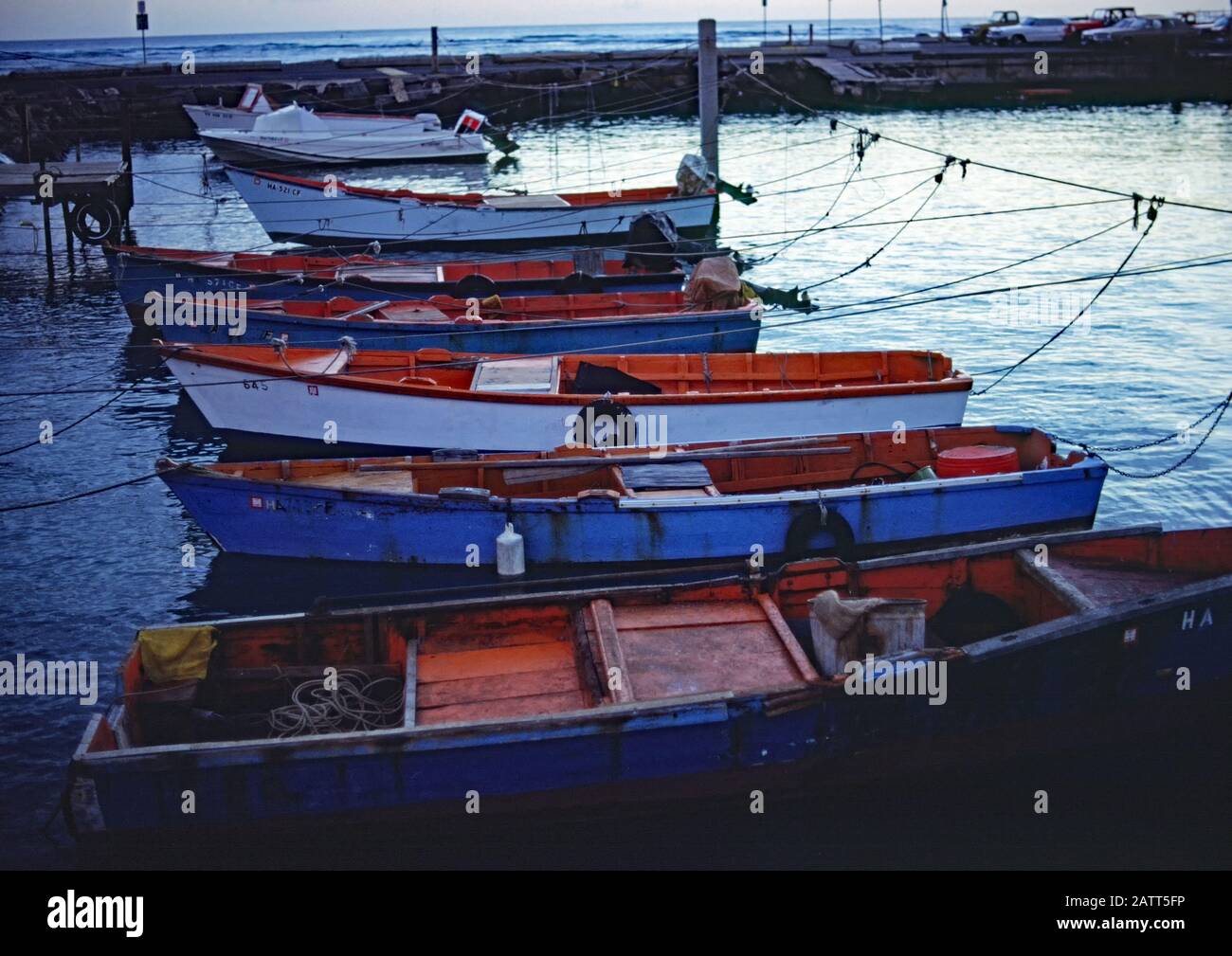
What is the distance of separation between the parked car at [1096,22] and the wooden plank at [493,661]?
3007 inches

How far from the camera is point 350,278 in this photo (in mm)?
20703

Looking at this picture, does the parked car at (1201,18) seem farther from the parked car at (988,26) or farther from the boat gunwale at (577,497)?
the boat gunwale at (577,497)

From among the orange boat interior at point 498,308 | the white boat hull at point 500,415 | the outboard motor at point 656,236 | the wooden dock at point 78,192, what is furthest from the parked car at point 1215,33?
the white boat hull at point 500,415

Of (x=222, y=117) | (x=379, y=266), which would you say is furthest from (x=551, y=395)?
(x=222, y=117)

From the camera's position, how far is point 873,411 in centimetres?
1502

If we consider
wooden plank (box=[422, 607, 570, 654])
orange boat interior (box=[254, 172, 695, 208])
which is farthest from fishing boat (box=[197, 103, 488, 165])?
wooden plank (box=[422, 607, 570, 654])

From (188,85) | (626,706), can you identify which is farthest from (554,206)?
(188,85)

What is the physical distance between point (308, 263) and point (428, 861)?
1580 cm

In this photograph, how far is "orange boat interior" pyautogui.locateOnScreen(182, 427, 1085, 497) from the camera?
12977mm

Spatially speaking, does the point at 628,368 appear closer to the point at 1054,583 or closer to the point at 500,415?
the point at 500,415

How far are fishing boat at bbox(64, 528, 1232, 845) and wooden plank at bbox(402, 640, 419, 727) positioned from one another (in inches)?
1.0

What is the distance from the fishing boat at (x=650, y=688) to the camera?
831cm

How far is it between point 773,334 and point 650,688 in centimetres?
1555
